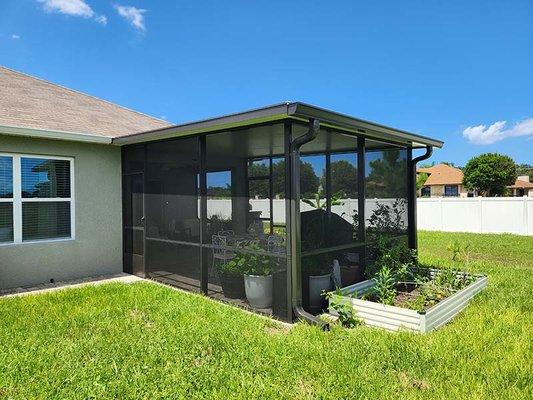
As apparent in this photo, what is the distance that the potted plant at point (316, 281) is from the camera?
197 inches

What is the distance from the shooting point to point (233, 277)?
5.46 metres

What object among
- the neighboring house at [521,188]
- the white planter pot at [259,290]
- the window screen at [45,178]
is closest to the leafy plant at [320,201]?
the white planter pot at [259,290]

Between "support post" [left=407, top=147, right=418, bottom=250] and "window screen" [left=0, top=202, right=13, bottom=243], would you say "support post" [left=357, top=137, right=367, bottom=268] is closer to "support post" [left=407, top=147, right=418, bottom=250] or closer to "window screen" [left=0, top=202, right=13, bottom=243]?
"support post" [left=407, top=147, right=418, bottom=250]

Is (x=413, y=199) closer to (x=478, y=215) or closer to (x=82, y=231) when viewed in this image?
(x=82, y=231)

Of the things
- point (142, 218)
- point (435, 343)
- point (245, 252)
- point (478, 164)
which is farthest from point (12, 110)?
point (478, 164)

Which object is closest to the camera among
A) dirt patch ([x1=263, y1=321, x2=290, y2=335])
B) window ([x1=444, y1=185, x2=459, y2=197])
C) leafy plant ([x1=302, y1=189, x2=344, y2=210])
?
dirt patch ([x1=263, y1=321, x2=290, y2=335])

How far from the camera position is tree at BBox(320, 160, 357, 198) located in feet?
19.1

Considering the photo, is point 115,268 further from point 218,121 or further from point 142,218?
point 218,121

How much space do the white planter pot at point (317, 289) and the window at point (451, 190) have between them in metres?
43.1

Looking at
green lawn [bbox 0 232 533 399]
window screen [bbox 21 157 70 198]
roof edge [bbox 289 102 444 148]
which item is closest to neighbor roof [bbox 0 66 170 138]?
window screen [bbox 21 157 70 198]

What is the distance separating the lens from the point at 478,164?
36000mm

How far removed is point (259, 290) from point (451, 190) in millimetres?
43925

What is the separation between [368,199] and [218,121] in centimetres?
299

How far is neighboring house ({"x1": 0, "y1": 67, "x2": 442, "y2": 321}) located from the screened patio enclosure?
0.03 metres
